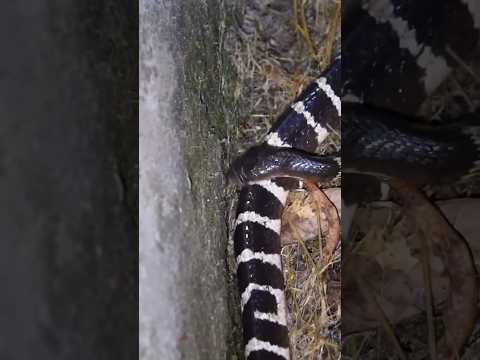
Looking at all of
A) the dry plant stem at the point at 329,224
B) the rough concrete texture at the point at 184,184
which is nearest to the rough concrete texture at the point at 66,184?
the rough concrete texture at the point at 184,184

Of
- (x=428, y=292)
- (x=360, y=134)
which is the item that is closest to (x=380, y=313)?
(x=428, y=292)

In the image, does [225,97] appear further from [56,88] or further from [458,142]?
[458,142]

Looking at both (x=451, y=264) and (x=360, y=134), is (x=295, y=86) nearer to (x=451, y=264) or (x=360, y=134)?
(x=360, y=134)

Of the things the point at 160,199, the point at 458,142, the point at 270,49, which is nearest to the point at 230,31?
the point at 270,49

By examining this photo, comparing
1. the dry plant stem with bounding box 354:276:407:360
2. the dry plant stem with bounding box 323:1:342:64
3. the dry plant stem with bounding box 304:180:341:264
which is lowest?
the dry plant stem with bounding box 354:276:407:360

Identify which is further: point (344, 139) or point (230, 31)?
point (230, 31)

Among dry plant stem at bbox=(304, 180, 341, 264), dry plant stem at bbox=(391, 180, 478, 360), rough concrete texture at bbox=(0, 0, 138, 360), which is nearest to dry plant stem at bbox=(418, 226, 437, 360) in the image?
dry plant stem at bbox=(391, 180, 478, 360)

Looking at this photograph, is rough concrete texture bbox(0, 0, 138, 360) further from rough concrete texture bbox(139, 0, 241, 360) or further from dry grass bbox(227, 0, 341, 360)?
dry grass bbox(227, 0, 341, 360)
